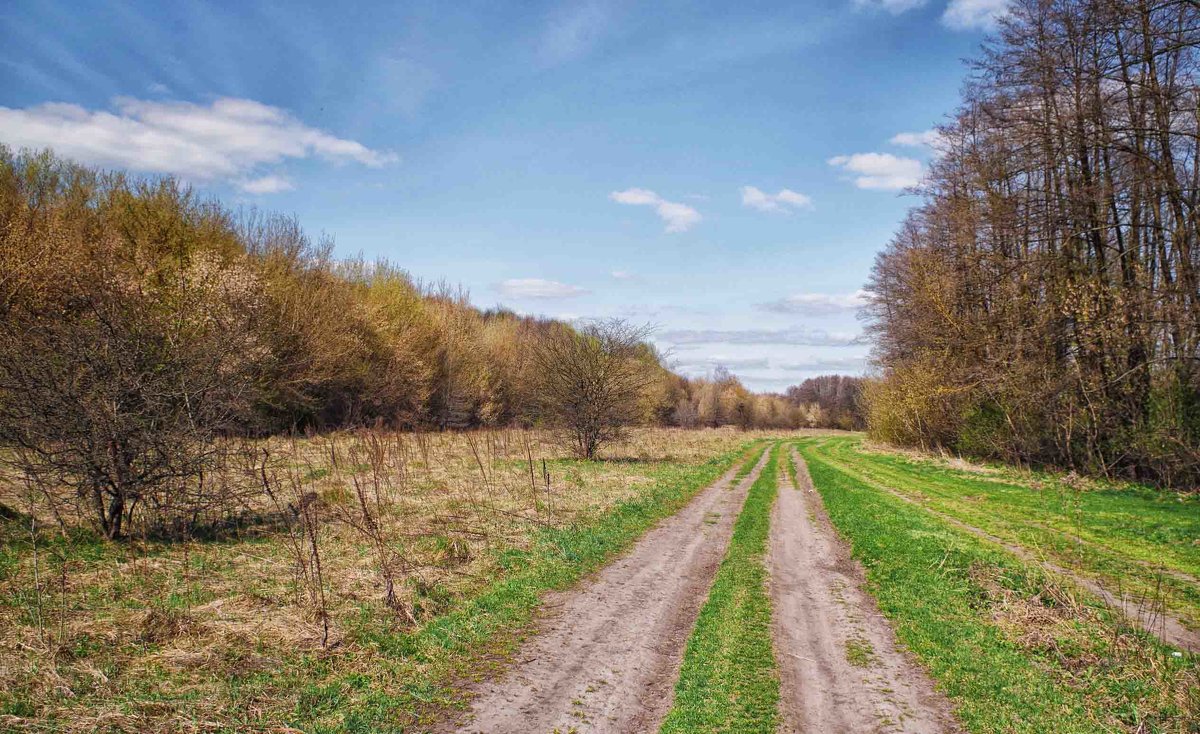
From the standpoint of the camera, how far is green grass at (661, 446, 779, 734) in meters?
5.06

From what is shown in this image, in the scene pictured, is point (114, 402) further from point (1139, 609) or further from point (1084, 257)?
point (1084, 257)

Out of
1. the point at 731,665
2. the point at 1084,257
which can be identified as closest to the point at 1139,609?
the point at 731,665

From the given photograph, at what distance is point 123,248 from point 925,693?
98.2ft

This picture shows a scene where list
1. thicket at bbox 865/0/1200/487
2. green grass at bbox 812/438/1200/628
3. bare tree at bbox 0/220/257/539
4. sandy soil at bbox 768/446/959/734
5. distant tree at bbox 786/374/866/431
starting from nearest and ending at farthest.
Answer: sandy soil at bbox 768/446/959/734, bare tree at bbox 0/220/257/539, green grass at bbox 812/438/1200/628, thicket at bbox 865/0/1200/487, distant tree at bbox 786/374/866/431

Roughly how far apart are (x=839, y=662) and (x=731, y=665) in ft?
4.08

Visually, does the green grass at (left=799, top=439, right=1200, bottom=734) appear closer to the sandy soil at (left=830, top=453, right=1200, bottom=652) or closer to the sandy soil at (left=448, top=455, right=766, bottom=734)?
the sandy soil at (left=830, top=453, right=1200, bottom=652)

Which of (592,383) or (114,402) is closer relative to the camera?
(114,402)

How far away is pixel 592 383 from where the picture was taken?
27.2 m

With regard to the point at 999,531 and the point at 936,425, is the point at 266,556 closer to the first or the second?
the point at 999,531

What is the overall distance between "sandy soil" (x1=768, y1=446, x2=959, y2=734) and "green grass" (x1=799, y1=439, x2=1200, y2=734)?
0.88 feet

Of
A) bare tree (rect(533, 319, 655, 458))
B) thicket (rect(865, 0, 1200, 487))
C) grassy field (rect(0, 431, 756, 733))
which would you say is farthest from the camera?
bare tree (rect(533, 319, 655, 458))

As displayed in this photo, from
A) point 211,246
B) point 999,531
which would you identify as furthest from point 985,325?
point 211,246

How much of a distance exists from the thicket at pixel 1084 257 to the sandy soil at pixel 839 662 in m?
14.9

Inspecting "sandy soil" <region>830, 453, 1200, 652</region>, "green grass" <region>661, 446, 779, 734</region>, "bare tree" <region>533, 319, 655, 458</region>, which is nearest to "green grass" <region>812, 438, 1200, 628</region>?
"sandy soil" <region>830, 453, 1200, 652</region>
